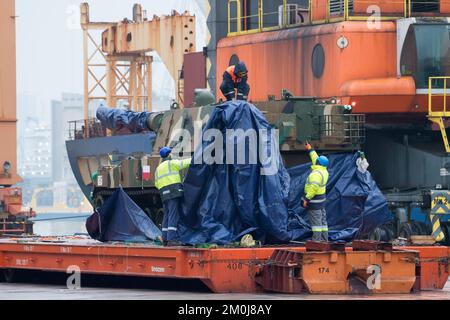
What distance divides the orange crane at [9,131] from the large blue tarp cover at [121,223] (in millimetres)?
18468

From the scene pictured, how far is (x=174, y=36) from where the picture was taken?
59.7 meters

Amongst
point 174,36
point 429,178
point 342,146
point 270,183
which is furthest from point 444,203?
point 174,36

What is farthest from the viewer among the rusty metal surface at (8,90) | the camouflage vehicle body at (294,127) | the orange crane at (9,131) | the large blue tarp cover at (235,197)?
the rusty metal surface at (8,90)

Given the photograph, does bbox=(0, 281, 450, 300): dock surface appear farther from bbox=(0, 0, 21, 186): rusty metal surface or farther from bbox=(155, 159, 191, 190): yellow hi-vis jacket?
bbox=(0, 0, 21, 186): rusty metal surface

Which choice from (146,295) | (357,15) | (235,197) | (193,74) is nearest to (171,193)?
(235,197)

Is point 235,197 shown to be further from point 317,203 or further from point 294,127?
point 294,127

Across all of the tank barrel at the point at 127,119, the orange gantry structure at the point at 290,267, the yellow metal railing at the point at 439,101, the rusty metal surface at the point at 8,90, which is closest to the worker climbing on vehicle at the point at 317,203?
the orange gantry structure at the point at 290,267

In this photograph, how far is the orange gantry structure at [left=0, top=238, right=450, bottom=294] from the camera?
2277 centimetres

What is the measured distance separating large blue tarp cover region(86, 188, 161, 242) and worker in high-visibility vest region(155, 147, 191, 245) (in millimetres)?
1384

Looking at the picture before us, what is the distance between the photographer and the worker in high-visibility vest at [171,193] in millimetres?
24297

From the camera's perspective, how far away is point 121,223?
2595 cm

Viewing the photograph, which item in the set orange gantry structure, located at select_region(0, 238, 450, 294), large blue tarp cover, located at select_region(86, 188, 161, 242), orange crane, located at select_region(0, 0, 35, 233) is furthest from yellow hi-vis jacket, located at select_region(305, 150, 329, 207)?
orange crane, located at select_region(0, 0, 35, 233)

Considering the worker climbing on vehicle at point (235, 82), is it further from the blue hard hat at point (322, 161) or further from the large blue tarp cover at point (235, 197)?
the blue hard hat at point (322, 161)

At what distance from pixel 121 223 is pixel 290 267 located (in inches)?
166
